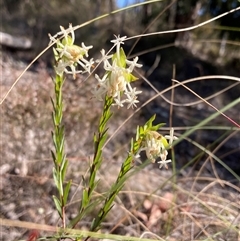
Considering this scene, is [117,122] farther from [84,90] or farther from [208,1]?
[208,1]

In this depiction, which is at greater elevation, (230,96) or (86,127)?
(230,96)

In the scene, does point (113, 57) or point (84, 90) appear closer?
point (113, 57)

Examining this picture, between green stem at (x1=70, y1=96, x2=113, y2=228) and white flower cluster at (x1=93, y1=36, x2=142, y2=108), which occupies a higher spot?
white flower cluster at (x1=93, y1=36, x2=142, y2=108)

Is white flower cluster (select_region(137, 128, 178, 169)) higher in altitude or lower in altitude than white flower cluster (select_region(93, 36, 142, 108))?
lower

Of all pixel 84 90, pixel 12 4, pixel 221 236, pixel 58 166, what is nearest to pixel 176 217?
pixel 221 236

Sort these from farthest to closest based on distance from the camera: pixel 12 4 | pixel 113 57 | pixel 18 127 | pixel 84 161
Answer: pixel 12 4, pixel 18 127, pixel 84 161, pixel 113 57

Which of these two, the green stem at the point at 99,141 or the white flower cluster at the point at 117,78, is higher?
the white flower cluster at the point at 117,78

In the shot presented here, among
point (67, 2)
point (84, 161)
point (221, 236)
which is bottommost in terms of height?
point (221, 236)

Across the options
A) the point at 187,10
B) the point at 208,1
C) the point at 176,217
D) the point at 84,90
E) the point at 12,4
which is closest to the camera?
the point at 176,217

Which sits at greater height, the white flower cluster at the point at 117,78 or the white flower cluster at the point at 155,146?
the white flower cluster at the point at 117,78
